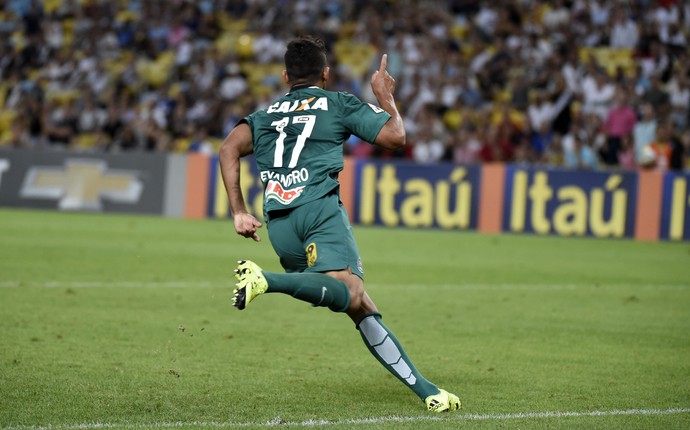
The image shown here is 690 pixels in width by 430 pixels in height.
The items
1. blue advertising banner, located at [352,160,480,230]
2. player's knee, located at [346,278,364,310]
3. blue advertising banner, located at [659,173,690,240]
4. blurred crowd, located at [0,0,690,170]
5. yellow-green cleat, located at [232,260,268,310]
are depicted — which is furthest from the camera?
blurred crowd, located at [0,0,690,170]

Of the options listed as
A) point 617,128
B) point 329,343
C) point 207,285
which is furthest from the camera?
point 617,128

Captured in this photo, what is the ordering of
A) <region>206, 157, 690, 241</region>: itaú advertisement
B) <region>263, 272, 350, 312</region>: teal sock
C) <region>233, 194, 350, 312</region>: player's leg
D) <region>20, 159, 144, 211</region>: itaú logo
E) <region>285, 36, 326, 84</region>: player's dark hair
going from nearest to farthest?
1. <region>233, 194, 350, 312</region>: player's leg
2. <region>263, 272, 350, 312</region>: teal sock
3. <region>285, 36, 326, 84</region>: player's dark hair
4. <region>206, 157, 690, 241</region>: itaú advertisement
5. <region>20, 159, 144, 211</region>: itaú logo

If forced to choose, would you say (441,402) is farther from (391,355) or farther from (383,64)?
(383,64)

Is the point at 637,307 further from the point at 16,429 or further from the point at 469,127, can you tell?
the point at 469,127

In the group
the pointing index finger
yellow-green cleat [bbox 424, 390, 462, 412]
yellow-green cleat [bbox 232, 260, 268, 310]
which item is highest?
the pointing index finger

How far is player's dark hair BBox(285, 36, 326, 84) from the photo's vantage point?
5969 millimetres

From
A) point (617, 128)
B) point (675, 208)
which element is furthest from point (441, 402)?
point (617, 128)

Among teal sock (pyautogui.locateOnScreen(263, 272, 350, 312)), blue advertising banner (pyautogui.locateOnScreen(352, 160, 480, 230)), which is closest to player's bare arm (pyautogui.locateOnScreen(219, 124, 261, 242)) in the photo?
teal sock (pyautogui.locateOnScreen(263, 272, 350, 312))

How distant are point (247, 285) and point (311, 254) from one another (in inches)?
27.0

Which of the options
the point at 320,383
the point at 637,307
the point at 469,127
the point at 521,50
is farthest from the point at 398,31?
the point at 320,383

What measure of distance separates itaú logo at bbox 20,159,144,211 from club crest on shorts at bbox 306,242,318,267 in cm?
1698

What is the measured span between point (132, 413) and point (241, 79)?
871 inches

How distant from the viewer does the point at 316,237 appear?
580cm

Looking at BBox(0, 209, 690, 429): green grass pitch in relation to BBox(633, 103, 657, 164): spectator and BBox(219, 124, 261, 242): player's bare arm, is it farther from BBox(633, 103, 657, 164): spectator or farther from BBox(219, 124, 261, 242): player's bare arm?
BBox(633, 103, 657, 164): spectator
